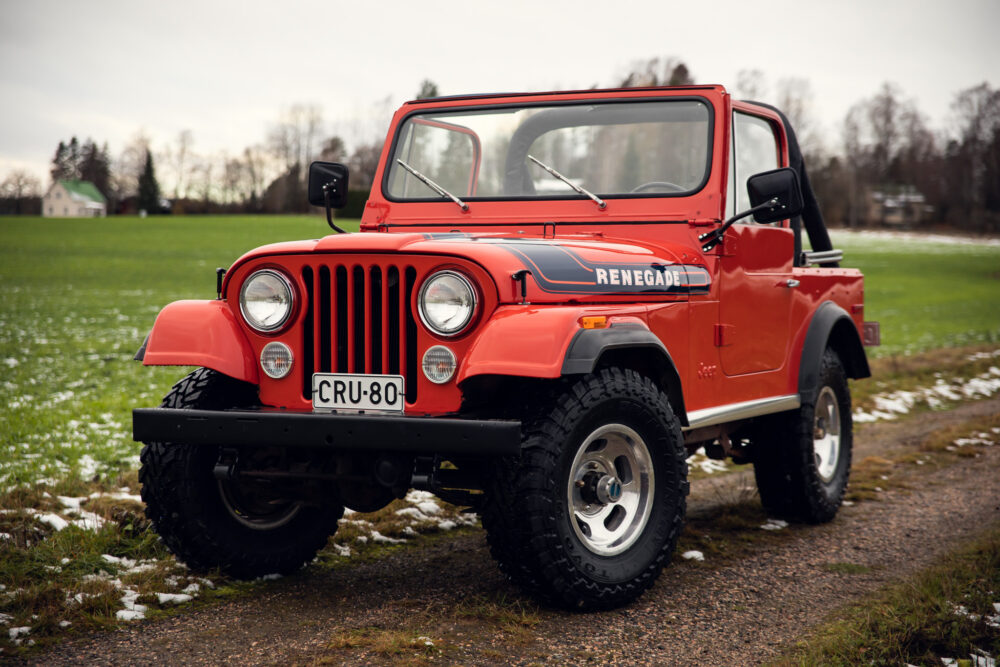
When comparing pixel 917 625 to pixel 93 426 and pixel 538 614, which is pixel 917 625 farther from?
pixel 93 426

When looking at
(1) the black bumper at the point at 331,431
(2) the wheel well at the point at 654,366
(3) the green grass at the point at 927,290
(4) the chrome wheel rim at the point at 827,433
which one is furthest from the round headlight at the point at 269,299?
(3) the green grass at the point at 927,290

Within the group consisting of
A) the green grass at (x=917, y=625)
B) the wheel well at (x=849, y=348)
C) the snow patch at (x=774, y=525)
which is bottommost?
the snow patch at (x=774, y=525)

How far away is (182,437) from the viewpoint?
3.87 meters

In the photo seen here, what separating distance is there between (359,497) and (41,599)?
127cm

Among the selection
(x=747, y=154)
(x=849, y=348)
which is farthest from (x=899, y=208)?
(x=747, y=154)

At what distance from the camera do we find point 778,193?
15.1 ft

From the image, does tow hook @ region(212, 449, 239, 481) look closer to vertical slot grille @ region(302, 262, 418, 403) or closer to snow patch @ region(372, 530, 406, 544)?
vertical slot grille @ region(302, 262, 418, 403)

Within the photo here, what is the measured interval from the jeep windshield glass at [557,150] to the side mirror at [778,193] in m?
0.37

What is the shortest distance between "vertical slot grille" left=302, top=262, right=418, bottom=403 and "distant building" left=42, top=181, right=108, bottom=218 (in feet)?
162

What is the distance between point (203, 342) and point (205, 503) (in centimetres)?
69

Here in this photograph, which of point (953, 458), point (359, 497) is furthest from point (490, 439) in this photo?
point (953, 458)

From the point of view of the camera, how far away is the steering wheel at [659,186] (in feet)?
16.4

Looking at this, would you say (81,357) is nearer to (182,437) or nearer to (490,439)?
(182,437)

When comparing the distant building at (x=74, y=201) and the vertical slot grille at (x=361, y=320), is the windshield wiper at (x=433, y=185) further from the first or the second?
the distant building at (x=74, y=201)
